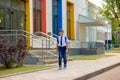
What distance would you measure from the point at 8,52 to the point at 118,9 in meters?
56.3

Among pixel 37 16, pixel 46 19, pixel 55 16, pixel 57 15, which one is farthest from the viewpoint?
pixel 57 15

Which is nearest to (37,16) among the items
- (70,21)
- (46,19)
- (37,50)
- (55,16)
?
(46,19)

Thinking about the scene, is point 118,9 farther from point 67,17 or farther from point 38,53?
point 38,53

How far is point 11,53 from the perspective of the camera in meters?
19.9

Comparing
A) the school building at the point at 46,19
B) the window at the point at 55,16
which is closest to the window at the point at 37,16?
the school building at the point at 46,19

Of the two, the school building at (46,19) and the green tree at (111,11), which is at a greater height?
the green tree at (111,11)

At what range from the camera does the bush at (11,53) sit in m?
19.4

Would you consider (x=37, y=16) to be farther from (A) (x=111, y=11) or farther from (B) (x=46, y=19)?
(A) (x=111, y=11)

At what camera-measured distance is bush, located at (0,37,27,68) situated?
63.5 ft

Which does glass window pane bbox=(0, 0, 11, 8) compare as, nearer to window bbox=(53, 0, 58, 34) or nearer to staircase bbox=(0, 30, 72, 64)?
staircase bbox=(0, 30, 72, 64)

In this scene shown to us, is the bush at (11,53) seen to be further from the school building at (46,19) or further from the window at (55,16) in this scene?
the window at (55,16)

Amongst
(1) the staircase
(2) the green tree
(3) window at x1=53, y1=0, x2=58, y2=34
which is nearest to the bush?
(1) the staircase

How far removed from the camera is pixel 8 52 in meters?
19.7

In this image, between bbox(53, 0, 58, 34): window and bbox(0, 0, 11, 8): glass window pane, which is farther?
bbox(53, 0, 58, 34): window
